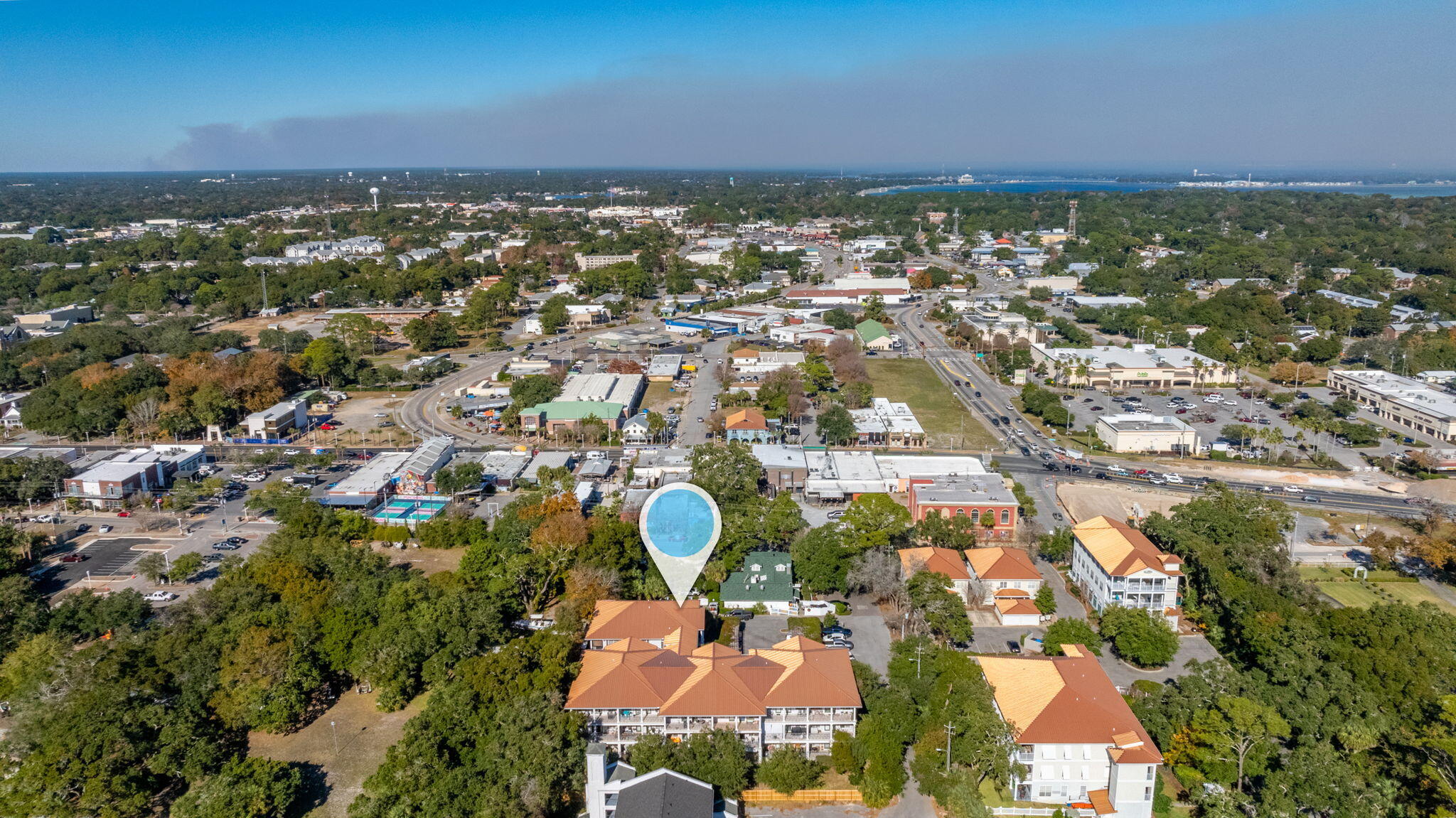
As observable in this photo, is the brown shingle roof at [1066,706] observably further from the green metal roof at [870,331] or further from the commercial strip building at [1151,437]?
the green metal roof at [870,331]

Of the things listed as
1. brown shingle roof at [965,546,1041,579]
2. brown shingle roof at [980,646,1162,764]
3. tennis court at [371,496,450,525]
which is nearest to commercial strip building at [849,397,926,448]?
brown shingle roof at [965,546,1041,579]

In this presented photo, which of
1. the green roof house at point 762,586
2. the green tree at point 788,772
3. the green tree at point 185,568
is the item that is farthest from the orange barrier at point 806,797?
the green tree at point 185,568

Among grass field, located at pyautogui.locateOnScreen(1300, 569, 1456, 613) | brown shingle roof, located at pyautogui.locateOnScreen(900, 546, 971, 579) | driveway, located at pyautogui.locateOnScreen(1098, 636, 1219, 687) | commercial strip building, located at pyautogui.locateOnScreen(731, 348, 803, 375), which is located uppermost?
commercial strip building, located at pyautogui.locateOnScreen(731, 348, 803, 375)

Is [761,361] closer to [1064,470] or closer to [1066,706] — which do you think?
[1064,470]

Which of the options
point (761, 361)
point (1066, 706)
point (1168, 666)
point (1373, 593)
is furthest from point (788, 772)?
point (761, 361)

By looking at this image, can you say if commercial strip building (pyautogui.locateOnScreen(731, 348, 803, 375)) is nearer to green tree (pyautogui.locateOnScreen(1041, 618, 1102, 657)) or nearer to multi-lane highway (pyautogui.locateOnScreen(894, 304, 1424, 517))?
multi-lane highway (pyautogui.locateOnScreen(894, 304, 1424, 517))
